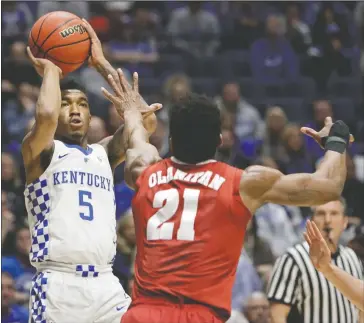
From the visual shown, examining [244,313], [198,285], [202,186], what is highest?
[202,186]

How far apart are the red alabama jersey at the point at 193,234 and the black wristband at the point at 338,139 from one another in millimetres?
633

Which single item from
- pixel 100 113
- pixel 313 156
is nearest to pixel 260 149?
pixel 313 156

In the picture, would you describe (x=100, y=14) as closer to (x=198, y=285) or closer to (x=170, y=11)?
(x=170, y=11)

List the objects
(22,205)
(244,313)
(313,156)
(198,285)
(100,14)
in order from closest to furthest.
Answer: (198,285), (244,313), (22,205), (313,156), (100,14)

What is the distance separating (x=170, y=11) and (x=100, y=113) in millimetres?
3168

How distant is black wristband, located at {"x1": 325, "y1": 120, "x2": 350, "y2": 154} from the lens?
5656 millimetres

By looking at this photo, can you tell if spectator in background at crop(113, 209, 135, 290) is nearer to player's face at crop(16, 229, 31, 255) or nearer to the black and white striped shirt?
player's face at crop(16, 229, 31, 255)

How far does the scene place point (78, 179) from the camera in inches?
262

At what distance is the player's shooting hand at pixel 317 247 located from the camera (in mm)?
6074

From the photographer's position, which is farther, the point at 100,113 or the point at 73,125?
the point at 100,113

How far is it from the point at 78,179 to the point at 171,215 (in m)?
1.47

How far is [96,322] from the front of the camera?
21.6 feet

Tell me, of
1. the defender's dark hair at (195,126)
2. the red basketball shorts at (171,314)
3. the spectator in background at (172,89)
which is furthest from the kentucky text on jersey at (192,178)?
the spectator in background at (172,89)

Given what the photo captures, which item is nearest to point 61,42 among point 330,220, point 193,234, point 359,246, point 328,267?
point 193,234
